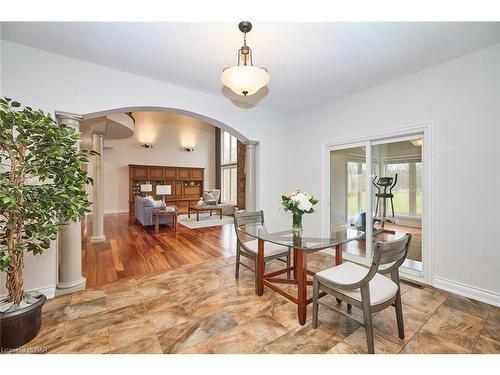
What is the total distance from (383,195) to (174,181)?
27.3 ft

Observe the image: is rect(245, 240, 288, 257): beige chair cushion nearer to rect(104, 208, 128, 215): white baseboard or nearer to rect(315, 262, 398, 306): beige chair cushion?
rect(315, 262, 398, 306): beige chair cushion

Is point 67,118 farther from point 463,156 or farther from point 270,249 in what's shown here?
point 463,156

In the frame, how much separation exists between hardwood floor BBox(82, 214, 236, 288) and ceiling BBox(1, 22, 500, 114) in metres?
2.70

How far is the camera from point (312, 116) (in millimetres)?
3861

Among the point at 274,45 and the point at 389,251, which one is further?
the point at 274,45

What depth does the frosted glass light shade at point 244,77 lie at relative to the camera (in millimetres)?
1721

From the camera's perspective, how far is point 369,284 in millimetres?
1618

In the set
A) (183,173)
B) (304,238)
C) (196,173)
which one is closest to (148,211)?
(183,173)

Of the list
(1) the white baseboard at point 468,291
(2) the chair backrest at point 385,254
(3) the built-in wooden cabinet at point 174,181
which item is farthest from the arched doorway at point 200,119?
(3) the built-in wooden cabinet at point 174,181

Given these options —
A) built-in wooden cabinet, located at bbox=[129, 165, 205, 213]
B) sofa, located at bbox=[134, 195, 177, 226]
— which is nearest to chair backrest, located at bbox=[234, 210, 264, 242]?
sofa, located at bbox=[134, 195, 177, 226]

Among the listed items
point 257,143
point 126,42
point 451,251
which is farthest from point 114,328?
point 451,251

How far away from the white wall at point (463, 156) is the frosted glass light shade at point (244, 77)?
2.13m

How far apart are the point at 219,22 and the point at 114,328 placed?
110 inches

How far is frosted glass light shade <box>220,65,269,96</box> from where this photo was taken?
5.65 feet
